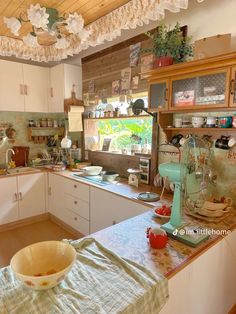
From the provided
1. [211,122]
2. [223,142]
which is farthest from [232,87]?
[223,142]

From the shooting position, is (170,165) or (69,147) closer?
(170,165)

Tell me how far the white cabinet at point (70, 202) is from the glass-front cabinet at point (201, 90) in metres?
1.36

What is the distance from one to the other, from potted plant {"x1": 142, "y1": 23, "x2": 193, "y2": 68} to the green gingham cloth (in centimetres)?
157

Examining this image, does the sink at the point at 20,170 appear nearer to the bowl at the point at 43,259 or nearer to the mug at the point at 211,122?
the bowl at the point at 43,259

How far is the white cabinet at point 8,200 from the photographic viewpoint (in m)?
2.83

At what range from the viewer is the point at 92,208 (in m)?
2.44

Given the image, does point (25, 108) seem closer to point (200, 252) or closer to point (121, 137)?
point (121, 137)

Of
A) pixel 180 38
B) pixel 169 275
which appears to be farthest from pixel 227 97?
pixel 169 275

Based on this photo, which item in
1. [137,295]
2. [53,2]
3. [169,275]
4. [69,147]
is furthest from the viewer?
[69,147]

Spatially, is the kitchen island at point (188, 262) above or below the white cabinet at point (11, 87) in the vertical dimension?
below

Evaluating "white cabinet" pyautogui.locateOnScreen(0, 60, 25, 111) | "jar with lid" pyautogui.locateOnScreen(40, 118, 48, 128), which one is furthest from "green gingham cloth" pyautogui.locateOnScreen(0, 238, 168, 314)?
"jar with lid" pyautogui.locateOnScreen(40, 118, 48, 128)

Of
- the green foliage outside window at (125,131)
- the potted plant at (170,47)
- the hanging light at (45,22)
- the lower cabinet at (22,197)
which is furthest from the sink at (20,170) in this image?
the potted plant at (170,47)

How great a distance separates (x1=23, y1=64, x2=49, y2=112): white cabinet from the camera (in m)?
3.16

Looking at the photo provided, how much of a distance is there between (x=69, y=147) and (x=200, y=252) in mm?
2596
